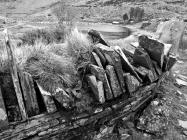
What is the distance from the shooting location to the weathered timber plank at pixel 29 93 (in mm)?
3340

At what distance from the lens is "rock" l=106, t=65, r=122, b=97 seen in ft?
13.3

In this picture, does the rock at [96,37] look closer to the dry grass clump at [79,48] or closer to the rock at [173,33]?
the dry grass clump at [79,48]

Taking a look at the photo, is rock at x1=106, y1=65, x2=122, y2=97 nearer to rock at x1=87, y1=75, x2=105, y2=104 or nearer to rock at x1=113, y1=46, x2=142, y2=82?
rock at x1=87, y1=75, x2=105, y2=104

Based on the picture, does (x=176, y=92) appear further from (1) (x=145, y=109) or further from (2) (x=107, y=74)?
(2) (x=107, y=74)

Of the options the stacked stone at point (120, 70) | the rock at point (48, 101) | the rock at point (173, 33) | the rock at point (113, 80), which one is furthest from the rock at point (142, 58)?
the rock at point (173, 33)

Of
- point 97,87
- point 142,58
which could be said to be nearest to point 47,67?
point 97,87

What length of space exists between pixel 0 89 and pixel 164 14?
23.4 m

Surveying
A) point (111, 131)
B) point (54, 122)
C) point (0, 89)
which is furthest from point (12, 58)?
point (111, 131)

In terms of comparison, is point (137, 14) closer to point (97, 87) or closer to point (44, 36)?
point (44, 36)

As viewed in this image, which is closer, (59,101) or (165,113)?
(59,101)

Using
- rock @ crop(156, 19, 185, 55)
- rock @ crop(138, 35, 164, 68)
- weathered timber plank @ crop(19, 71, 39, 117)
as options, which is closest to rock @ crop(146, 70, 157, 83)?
rock @ crop(138, 35, 164, 68)

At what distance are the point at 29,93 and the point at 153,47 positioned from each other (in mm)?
3385

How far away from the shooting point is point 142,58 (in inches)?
191

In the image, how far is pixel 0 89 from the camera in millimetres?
3199
